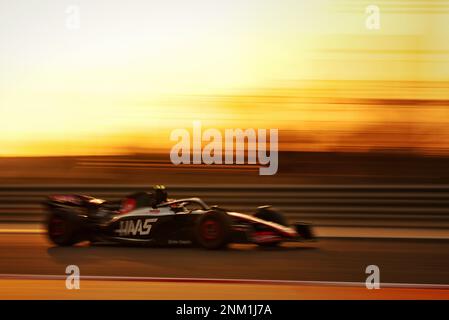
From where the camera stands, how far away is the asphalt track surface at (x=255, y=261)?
6.51 metres

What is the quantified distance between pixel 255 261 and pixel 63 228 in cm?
258

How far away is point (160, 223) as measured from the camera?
26.4 ft

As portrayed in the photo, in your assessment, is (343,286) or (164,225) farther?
(164,225)

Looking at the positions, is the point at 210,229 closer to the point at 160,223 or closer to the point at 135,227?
the point at 160,223

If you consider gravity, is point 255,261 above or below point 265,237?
below

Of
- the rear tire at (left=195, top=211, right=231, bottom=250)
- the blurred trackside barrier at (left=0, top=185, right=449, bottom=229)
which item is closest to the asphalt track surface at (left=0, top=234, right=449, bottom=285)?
the rear tire at (left=195, top=211, right=231, bottom=250)

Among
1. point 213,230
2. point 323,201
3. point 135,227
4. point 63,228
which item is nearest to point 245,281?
point 213,230

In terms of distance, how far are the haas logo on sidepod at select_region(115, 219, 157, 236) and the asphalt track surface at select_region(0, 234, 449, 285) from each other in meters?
0.18

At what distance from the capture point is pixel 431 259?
7.45m

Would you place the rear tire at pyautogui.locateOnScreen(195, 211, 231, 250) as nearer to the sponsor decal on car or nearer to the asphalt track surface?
the asphalt track surface

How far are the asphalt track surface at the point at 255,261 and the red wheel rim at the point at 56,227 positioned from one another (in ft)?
0.61

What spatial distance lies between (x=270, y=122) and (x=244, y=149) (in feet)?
2.52

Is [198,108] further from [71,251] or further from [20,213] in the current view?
[71,251]
